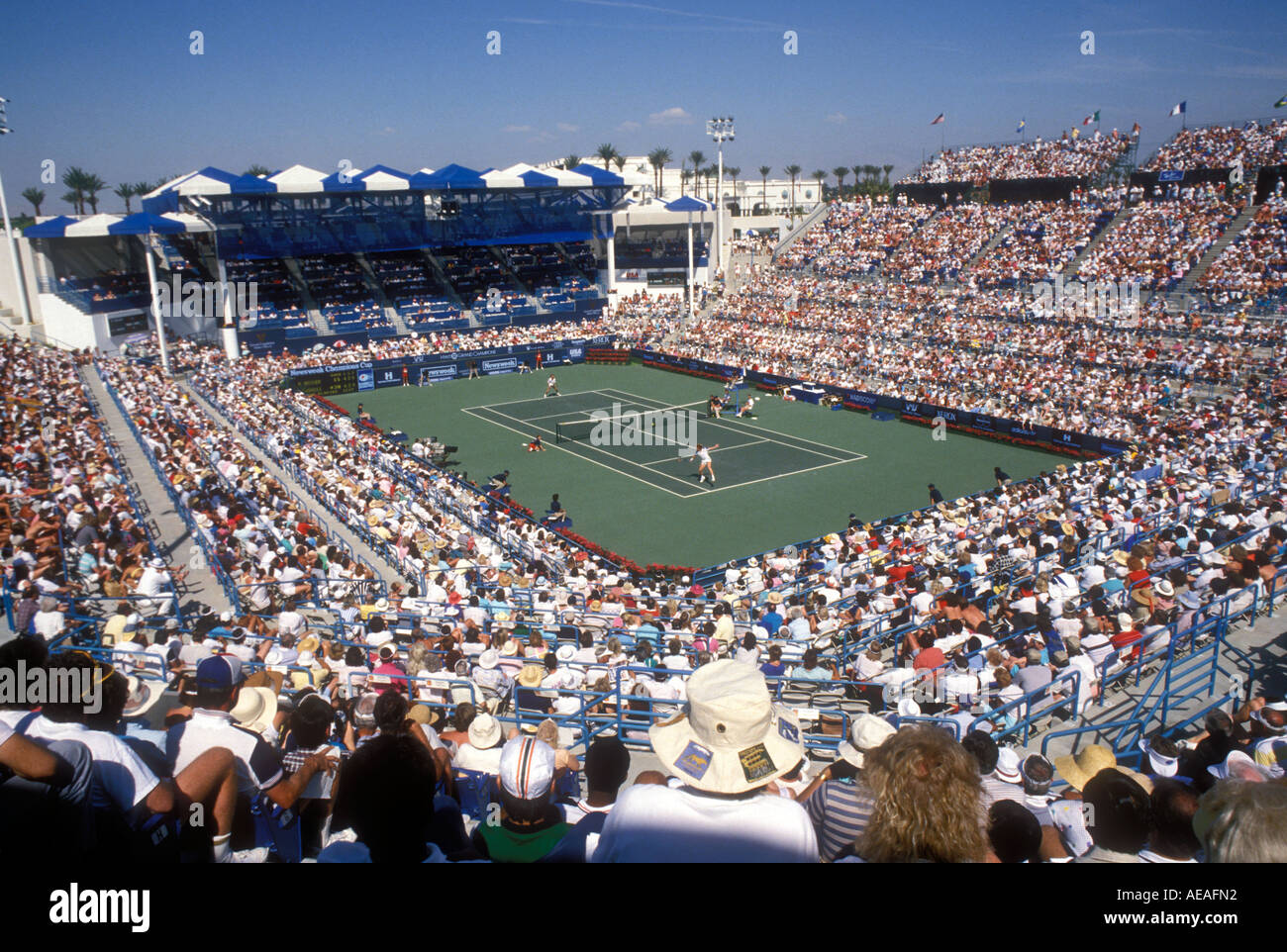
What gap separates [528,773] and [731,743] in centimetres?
113

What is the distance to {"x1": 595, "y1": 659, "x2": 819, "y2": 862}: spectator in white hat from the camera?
103 inches

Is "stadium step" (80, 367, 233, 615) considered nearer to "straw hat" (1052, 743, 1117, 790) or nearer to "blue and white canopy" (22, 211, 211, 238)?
"straw hat" (1052, 743, 1117, 790)

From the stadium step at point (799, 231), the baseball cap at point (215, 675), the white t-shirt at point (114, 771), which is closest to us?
the white t-shirt at point (114, 771)

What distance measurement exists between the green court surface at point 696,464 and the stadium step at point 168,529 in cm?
987

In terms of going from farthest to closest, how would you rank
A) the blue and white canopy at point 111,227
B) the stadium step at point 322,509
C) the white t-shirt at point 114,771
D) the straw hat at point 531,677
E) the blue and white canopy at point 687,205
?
the blue and white canopy at point 687,205 < the blue and white canopy at point 111,227 < the stadium step at point 322,509 < the straw hat at point 531,677 < the white t-shirt at point 114,771

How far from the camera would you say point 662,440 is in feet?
115

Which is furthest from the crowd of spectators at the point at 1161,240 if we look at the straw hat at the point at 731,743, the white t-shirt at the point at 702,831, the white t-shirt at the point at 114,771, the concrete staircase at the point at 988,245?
the white t-shirt at the point at 114,771

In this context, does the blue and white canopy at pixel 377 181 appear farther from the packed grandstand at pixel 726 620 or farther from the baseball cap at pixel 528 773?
the baseball cap at pixel 528 773

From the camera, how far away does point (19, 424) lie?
23.5 metres

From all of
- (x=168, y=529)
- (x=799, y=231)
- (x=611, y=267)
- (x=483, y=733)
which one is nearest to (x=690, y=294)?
(x=611, y=267)

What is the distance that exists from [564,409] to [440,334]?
16.8m

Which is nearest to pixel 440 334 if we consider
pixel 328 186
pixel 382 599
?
pixel 328 186

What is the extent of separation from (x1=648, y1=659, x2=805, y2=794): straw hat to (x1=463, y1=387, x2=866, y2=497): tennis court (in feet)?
81.1

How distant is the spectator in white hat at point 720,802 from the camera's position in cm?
262
